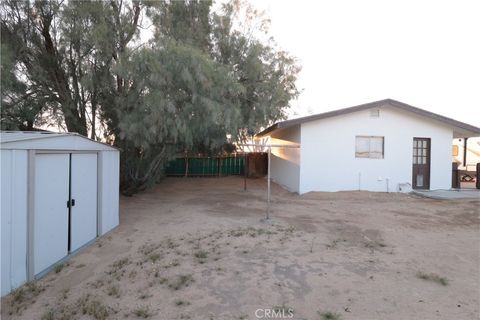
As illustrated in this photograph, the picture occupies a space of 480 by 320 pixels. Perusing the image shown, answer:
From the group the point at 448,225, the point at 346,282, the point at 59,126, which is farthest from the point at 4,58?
the point at 448,225

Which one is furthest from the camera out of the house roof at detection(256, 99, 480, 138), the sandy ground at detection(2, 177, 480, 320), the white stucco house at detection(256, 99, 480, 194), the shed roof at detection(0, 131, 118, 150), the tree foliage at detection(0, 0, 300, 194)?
the white stucco house at detection(256, 99, 480, 194)

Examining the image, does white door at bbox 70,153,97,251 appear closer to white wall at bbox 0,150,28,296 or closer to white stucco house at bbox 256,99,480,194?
white wall at bbox 0,150,28,296

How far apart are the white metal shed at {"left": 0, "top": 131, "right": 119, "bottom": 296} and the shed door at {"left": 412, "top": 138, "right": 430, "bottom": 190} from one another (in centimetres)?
1190

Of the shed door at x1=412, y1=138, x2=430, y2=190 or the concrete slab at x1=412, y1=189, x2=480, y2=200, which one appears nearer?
the concrete slab at x1=412, y1=189, x2=480, y2=200

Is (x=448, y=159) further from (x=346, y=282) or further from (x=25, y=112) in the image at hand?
(x=25, y=112)

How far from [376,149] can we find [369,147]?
0.31m

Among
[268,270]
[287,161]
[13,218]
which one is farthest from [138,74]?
[287,161]

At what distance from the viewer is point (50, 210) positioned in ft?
15.5

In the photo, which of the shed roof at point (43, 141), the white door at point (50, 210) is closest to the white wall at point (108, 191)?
the shed roof at point (43, 141)

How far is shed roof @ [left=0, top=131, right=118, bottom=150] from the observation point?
389 centimetres

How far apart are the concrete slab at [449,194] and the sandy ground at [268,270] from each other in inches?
109

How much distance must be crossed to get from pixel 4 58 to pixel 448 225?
11.7m

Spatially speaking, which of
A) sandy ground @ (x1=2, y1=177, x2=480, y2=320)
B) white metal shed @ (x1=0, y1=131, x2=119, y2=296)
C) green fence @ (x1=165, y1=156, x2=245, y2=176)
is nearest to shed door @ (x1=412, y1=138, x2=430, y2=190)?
sandy ground @ (x1=2, y1=177, x2=480, y2=320)

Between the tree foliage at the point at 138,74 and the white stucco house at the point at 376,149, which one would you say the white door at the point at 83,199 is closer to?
the tree foliage at the point at 138,74
